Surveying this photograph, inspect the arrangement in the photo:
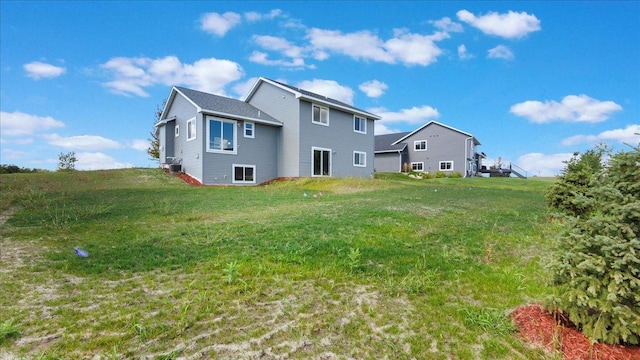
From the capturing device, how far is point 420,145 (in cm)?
3819

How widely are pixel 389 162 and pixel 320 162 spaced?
62.1ft

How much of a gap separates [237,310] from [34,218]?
7.76m

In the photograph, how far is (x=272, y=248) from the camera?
4906mm

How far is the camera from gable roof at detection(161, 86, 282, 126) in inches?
729

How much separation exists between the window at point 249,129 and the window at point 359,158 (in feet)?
26.7

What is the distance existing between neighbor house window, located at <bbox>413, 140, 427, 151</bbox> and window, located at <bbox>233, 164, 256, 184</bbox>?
2414 centimetres

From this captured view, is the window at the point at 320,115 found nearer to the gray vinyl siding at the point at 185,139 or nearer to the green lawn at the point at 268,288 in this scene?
the gray vinyl siding at the point at 185,139

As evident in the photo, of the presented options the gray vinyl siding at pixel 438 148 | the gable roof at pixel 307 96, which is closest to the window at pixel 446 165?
the gray vinyl siding at pixel 438 148

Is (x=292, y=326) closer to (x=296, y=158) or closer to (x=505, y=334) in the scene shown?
(x=505, y=334)

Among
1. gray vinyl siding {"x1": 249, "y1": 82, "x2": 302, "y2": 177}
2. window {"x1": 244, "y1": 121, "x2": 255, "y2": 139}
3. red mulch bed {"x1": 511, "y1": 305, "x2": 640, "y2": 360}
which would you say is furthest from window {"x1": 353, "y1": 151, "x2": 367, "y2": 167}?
red mulch bed {"x1": 511, "y1": 305, "x2": 640, "y2": 360}

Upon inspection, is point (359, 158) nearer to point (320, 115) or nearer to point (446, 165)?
point (320, 115)

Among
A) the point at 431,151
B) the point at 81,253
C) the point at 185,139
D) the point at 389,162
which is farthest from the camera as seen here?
the point at 389,162

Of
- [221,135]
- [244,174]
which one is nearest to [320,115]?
[244,174]

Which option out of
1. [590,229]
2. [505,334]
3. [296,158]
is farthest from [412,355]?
[296,158]
